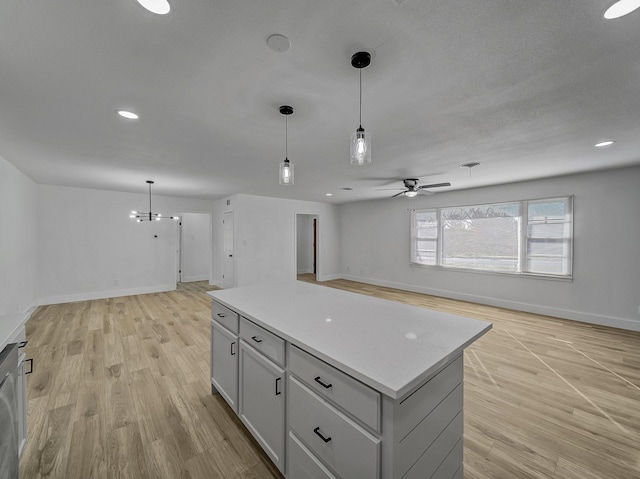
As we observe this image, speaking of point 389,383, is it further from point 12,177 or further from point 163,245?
point 163,245

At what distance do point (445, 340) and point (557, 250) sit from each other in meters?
4.75

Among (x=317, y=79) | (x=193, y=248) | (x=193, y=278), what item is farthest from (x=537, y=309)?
(x=193, y=248)

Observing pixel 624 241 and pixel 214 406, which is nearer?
pixel 214 406

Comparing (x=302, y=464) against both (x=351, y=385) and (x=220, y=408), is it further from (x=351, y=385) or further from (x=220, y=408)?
(x=220, y=408)

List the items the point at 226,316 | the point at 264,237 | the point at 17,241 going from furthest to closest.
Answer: the point at 264,237 < the point at 17,241 < the point at 226,316

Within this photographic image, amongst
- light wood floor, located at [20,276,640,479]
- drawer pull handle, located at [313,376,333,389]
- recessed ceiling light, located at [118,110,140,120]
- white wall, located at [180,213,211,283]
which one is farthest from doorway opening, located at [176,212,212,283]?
drawer pull handle, located at [313,376,333,389]

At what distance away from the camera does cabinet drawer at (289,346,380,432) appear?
953mm

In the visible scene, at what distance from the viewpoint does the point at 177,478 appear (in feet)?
5.00

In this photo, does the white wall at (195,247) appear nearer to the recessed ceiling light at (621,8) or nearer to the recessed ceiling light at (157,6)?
the recessed ceiling light at (157,6)

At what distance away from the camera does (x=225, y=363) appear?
206 cm

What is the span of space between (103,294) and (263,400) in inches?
243

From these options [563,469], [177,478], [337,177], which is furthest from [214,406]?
[337,177]

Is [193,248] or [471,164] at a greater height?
[471,164]

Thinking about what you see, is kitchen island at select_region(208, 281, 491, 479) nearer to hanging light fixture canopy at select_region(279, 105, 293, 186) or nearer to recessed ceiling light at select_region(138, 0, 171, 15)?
hanging light fixture canopy at select_region(279, 105, 293, 186)
